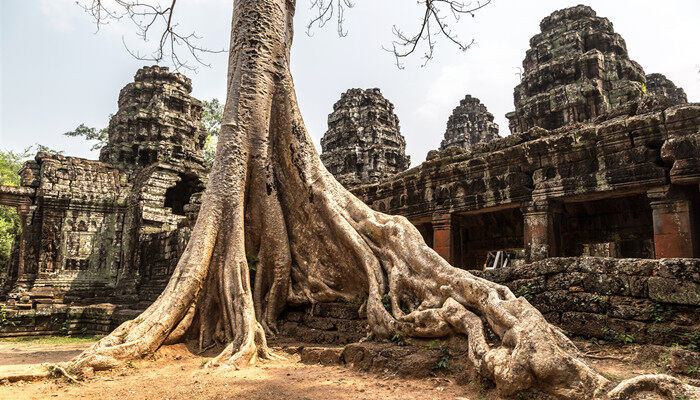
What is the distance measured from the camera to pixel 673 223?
18.1ft

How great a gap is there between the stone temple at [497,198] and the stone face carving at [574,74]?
0.05m

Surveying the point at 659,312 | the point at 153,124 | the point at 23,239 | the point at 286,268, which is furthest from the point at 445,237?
the point at 153,124

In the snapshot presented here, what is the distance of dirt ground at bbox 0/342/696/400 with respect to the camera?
8.84ft

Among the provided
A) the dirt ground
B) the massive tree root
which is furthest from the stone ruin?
the dirt ground

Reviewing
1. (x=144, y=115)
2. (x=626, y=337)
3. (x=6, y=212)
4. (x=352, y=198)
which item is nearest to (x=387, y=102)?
(x=144, y=115)

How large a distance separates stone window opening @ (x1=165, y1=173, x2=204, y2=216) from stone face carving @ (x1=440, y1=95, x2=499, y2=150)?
53.0 feet

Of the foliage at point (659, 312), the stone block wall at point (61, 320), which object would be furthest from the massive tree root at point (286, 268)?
the stone block wall at point (61, 320)

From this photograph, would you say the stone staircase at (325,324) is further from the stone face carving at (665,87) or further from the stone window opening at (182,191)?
the stone face carving at (665,87)

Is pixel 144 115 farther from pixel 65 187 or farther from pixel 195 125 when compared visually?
pixel 65 187

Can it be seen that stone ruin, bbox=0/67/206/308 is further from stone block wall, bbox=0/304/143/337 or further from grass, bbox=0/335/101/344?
grass, bbox=0/335/101/344

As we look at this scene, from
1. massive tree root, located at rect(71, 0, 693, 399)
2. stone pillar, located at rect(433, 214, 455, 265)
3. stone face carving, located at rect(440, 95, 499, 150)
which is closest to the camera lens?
massive tree root, located at rect(71, 0, 693, 399)

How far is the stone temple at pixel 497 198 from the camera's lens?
141 inches

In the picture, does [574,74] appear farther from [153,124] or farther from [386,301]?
[153,124]

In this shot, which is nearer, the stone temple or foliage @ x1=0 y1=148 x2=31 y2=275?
the stone temple
